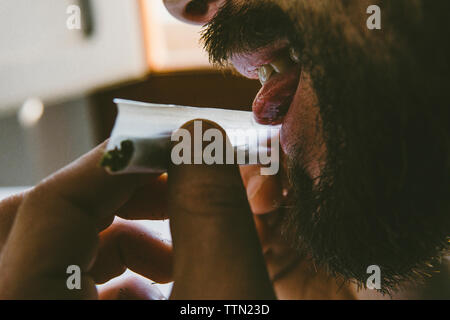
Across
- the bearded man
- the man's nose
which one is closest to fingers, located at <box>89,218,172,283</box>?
the bearded man

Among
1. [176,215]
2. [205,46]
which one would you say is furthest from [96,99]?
[176,215]

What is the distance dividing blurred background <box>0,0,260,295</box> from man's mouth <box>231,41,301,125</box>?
1 centimetres

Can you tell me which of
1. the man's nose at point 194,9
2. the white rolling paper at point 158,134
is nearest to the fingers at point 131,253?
the white rolling paper at point 158,134

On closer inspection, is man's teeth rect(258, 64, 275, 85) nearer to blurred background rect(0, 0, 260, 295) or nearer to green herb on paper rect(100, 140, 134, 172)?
blurred background rect(0, 0, 260, 295)

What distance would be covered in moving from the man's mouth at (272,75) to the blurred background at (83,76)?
0.04 ft

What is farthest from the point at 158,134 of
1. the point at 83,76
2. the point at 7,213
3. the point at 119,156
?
the point at 83,76

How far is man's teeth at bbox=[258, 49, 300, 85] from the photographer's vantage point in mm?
343

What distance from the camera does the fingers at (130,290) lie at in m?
0.29

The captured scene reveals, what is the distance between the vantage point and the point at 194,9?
0.36 meters

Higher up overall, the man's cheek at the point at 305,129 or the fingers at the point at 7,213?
the man's cheek at the point at 305,129

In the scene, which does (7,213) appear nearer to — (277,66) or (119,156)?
(119,156)

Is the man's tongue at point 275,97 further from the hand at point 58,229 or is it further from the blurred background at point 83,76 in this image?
the hand at point 58,229

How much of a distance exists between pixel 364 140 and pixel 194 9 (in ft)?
0.66

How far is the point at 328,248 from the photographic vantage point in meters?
0.35
